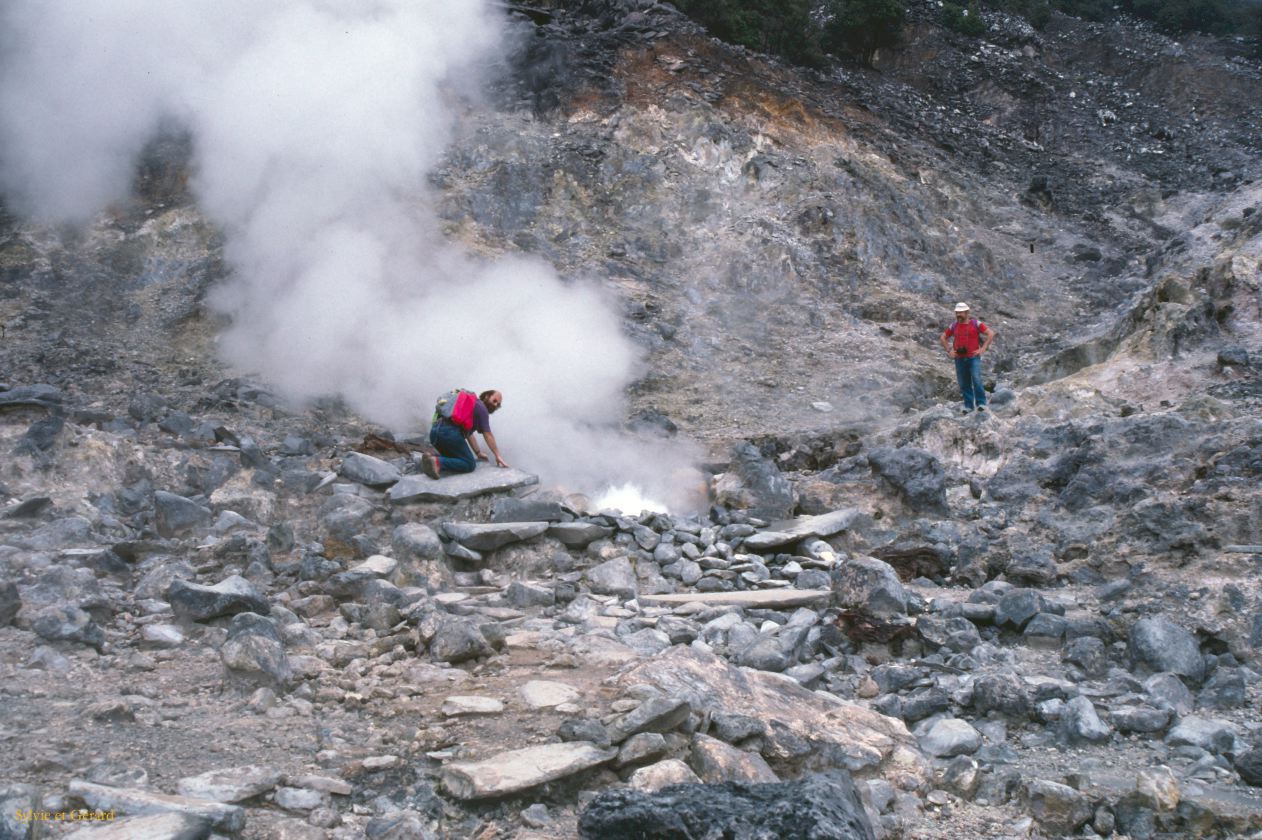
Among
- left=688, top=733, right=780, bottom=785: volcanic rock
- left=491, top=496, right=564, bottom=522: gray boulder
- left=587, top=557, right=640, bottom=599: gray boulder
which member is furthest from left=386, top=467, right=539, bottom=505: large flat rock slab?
left=688, top=733, right=780, bottom=785: volcanic rock

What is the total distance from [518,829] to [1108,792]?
164 cm

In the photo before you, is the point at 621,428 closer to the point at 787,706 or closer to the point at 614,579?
the point at 614,579

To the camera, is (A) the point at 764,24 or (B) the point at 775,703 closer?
(B) the point at 775,703

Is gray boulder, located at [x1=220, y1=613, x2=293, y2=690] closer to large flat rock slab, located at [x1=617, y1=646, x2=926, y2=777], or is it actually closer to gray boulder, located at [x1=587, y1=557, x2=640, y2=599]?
large flat rock slab, located at [x1=617, y1=646, x2=926, y2=777]

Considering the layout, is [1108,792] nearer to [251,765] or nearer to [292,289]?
[251,765]

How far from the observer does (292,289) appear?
1048cm

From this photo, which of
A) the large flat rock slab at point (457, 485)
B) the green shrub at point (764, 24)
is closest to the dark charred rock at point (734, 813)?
the large flat rock slab at point (457, 485)

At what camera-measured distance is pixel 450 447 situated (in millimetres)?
6605

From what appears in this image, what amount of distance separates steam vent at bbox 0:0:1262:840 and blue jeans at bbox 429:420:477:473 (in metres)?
0.04

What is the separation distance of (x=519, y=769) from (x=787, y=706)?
1.02 m

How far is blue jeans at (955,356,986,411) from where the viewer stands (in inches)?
318

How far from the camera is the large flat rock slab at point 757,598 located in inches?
188

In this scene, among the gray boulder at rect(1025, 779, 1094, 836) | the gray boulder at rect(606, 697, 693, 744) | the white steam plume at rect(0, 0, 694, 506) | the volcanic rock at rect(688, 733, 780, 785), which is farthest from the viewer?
the white steam plume at rect(0, 0, 694, 506)

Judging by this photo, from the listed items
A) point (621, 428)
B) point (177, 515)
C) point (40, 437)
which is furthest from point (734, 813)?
point (621, 428)
